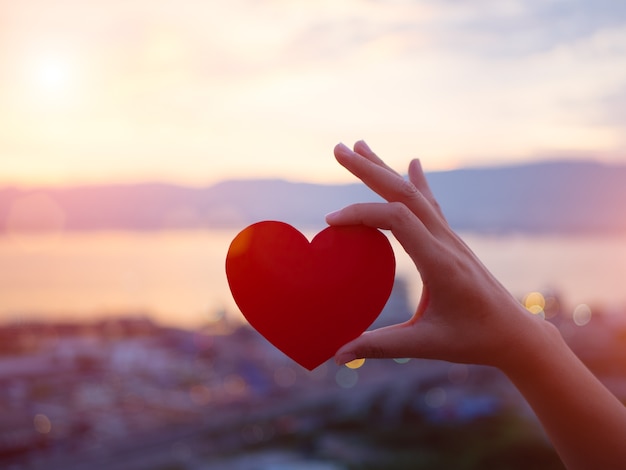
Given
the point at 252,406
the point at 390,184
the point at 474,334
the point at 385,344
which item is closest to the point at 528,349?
the point at 474,334

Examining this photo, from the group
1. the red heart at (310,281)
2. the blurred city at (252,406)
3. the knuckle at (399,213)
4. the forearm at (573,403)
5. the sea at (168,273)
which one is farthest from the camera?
the sea at (168,273)

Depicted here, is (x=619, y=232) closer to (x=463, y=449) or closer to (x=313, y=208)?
(x=313, y=208)

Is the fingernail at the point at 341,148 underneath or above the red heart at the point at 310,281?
above

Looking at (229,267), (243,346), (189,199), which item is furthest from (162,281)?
(229,267)

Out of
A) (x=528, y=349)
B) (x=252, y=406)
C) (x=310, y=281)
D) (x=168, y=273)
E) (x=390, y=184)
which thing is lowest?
(x=252, y=406)

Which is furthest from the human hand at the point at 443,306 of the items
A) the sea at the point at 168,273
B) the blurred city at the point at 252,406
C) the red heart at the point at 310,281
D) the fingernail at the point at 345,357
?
the sea at the point at 168,273

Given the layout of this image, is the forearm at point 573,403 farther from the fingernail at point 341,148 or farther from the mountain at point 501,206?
the mountain at point 501,206

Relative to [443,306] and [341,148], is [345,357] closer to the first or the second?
[443,306]

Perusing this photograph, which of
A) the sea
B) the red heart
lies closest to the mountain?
the sea
